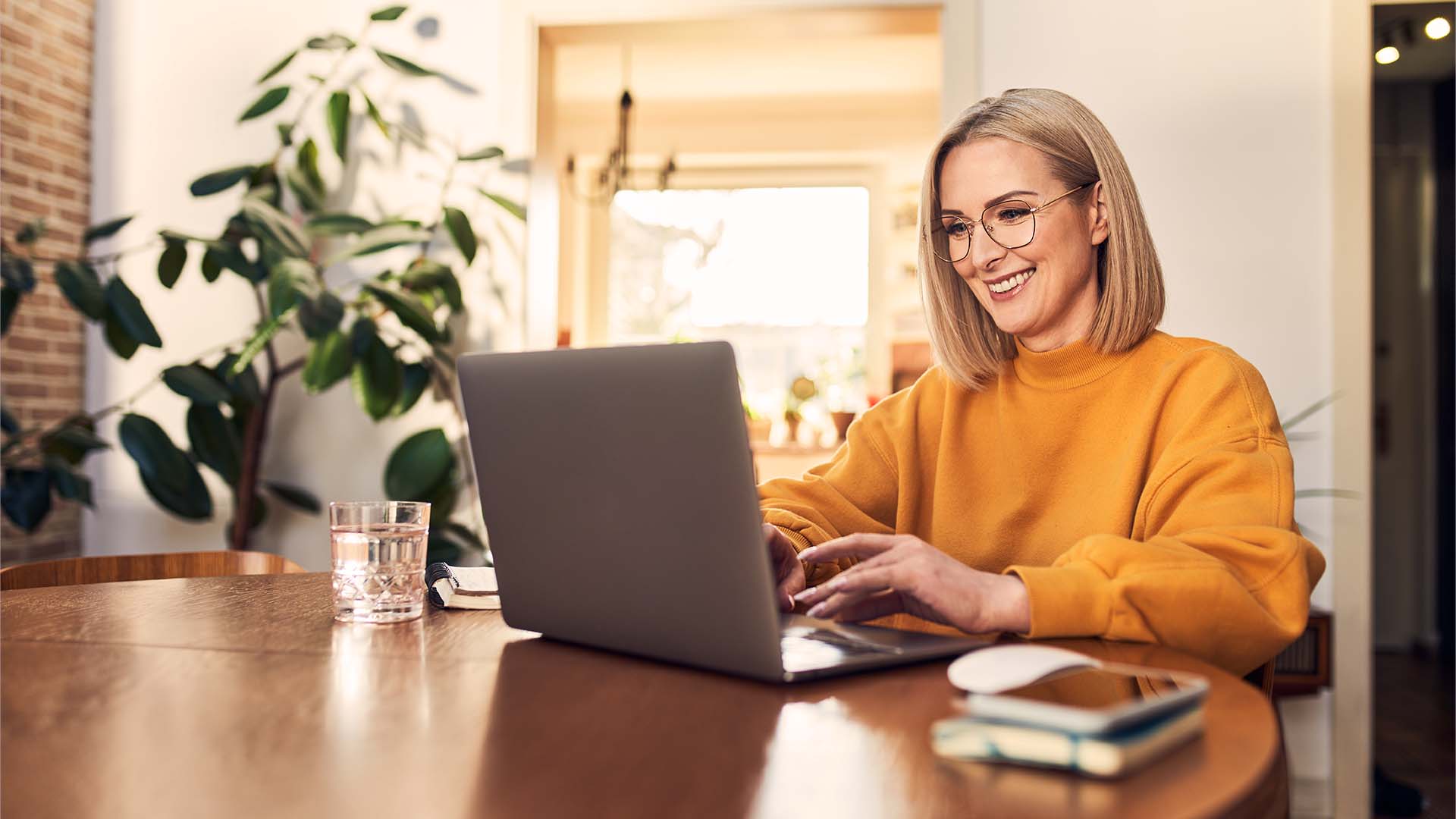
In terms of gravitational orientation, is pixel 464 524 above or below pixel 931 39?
below

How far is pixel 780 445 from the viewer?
21.7 feet

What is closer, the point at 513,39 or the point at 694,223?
the point at 513,39

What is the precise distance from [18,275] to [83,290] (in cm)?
25

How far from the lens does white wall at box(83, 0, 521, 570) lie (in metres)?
3.73

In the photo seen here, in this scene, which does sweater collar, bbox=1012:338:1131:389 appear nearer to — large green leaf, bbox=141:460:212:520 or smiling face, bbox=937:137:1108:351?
smiling face, bbox=937:137:1108:351

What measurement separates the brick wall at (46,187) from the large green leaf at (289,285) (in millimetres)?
1148

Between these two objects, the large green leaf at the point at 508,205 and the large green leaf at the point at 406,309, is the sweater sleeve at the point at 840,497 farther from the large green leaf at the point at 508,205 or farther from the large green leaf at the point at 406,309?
the large green leaf at the point at 508,205

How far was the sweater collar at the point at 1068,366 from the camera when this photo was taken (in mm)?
1491

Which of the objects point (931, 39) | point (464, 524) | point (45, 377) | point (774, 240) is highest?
point (931, 39)

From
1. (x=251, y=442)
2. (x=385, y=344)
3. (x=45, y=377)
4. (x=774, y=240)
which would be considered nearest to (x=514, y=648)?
(x=385, y=344)

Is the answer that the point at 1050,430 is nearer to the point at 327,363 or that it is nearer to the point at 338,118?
the point at 327,363

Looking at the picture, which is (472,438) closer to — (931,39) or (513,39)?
(513,39)

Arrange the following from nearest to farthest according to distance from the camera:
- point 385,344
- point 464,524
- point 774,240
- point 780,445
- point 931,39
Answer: point 385,344, point 464,524, point 931,39, point 780,445, point 774,240

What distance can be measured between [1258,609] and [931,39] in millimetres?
5128
